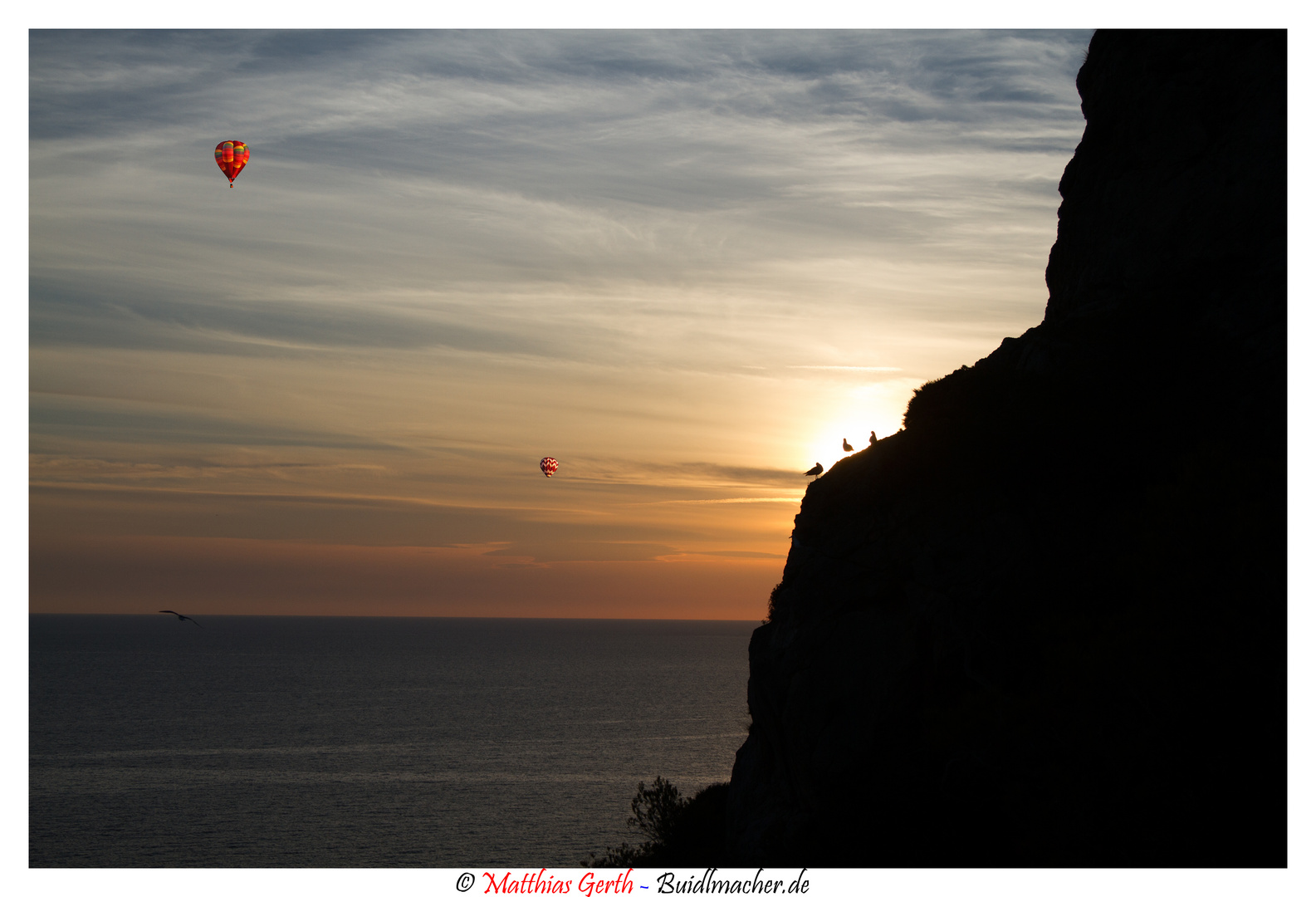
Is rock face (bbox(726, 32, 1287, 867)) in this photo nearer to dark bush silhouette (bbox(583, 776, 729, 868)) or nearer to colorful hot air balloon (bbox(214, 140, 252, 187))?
dark bush silhouette (bbox(583, 776, 729, 868))

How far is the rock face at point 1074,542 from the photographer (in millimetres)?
16203

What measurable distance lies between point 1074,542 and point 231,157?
43.8m

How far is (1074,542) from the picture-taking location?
79.2 feet

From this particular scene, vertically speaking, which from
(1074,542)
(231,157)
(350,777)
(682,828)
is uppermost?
(231,157)

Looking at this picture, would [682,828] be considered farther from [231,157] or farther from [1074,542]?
[231,157]

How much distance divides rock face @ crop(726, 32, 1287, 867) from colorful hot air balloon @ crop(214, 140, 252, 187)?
1406 inches

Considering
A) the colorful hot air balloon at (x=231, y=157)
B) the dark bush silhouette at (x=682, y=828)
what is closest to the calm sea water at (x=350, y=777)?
the dark bush silhouette at (x=682, y=828)

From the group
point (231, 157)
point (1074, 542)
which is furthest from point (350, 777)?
point (1074, 542)

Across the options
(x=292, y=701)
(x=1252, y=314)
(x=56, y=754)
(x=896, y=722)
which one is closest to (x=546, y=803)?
(x=56, y=754)

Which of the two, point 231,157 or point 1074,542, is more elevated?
point 231,157

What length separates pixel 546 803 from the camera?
10075 cm

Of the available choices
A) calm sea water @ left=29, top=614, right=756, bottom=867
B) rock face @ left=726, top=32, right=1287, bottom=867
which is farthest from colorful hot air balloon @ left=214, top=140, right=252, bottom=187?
calm sea water @ left=29, top=614, right=756, bottom=867
